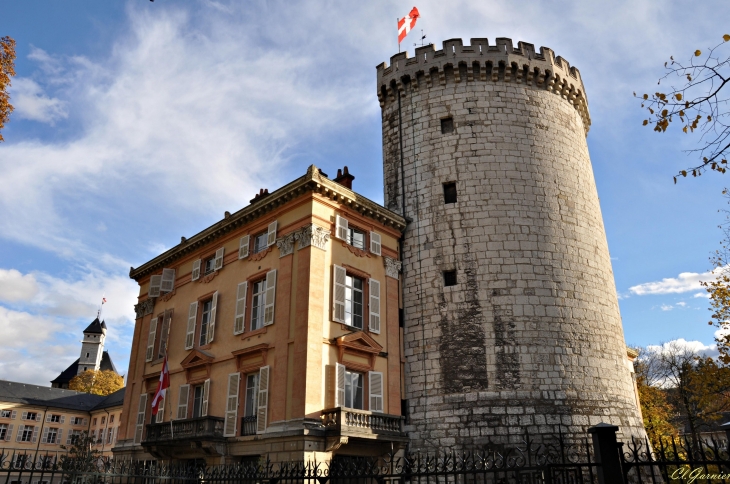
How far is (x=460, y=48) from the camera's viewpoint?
2578 cm

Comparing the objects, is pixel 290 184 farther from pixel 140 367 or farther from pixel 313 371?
pixel 140 367

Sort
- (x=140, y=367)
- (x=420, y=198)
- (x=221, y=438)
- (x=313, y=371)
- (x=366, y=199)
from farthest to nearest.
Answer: (x=140, y=367)
(x=420, y=198)
(x=366, y=199)
(x=221, y=438)
(x=313, y=371)

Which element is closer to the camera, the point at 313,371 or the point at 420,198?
the point at 313,371

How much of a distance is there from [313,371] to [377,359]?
3.58 meters

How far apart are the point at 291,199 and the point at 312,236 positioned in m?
2.21

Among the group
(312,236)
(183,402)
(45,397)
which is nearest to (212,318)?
(183,402)

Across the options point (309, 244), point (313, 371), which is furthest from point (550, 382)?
point (309, 244)

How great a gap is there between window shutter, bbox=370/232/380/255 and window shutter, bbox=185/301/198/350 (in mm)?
8585

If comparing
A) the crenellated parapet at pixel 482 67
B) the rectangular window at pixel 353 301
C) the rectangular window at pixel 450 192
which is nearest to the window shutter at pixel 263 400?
the rectangular window at pixel 353 301

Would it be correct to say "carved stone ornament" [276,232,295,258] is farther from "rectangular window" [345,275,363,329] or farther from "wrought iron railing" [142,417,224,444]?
"wrought iron railing" [142,417,224,444]

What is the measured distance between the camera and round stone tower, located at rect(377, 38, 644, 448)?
2064 centimetres

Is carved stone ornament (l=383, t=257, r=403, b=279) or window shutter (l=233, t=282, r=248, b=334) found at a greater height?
carved stone ornament (l=383, t=257, r=403, b=279)

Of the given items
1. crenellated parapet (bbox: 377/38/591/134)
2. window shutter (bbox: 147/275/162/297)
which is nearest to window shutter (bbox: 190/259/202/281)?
window shutter (bbox: 147/275/162/297)

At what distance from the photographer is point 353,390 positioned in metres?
20.0
